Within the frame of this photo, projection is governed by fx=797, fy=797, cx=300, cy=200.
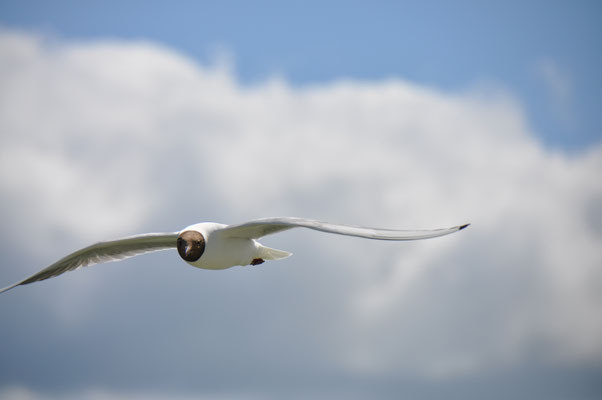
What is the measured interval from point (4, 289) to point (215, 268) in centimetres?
493

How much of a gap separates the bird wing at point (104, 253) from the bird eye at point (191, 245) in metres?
2.05

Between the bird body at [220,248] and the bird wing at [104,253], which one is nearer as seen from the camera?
the bird body at [220,248]

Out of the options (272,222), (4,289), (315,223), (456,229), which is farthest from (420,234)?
(4,289)

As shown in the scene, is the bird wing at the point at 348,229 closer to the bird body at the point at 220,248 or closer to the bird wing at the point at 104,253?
the bird body at the point at 220,248

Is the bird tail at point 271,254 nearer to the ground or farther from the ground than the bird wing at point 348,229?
farther from the ground

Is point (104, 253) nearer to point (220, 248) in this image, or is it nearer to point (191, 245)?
point (191, 245)

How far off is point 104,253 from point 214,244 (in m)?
4.22

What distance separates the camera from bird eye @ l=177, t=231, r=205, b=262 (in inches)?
636

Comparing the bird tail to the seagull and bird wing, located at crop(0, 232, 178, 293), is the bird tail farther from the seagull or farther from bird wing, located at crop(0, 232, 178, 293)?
bird wing, located at crop(0, 232, 178, 293)

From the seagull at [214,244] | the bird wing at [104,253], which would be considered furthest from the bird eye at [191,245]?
the bird wing at [104,253]

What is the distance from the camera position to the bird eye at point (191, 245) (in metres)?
16.2

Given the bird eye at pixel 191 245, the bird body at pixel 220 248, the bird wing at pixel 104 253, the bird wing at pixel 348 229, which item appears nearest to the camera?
the bird wing at pixel 348 229

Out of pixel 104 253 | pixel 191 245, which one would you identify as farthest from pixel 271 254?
pixel 104 253

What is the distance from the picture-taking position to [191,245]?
1614 cm
